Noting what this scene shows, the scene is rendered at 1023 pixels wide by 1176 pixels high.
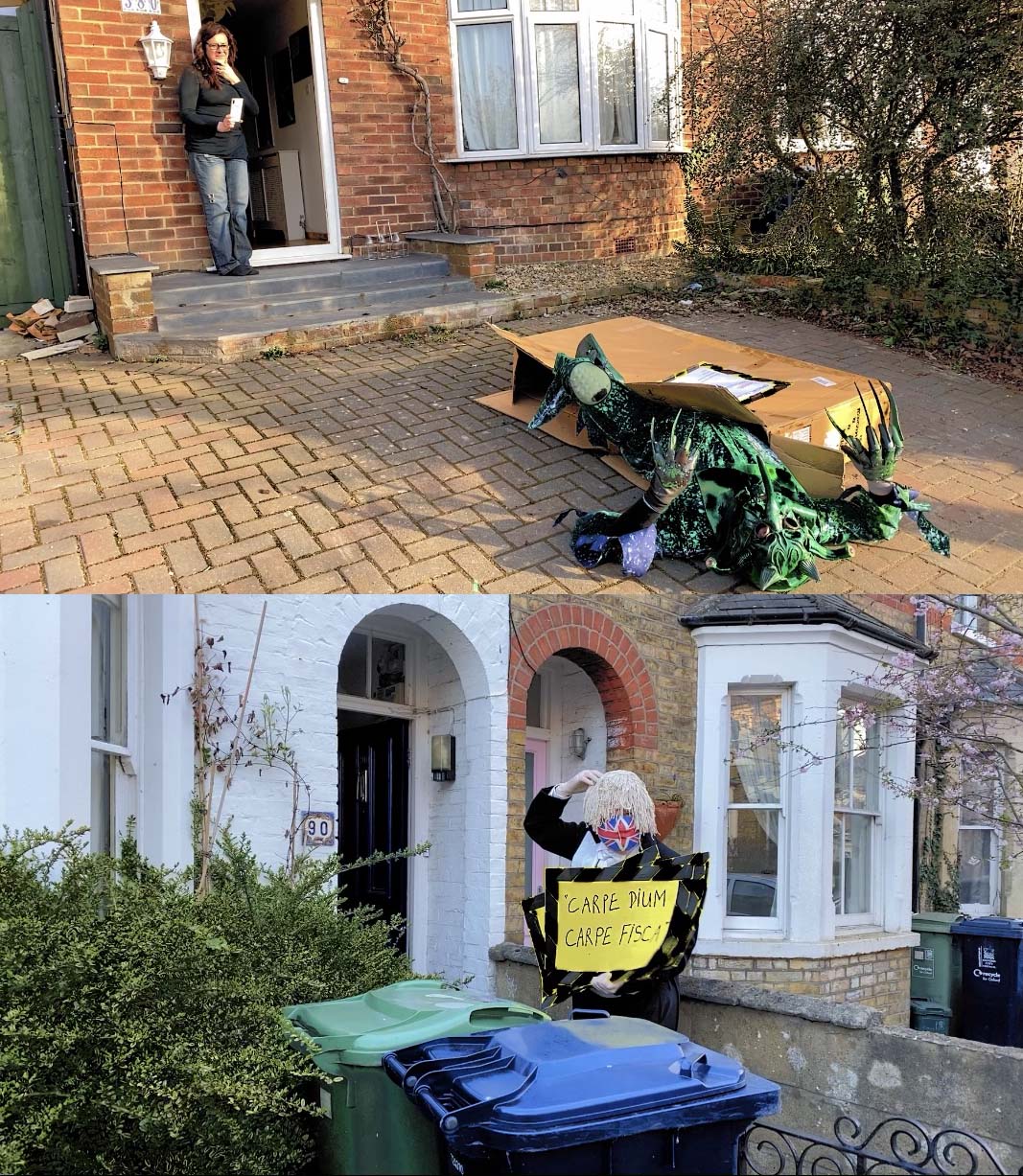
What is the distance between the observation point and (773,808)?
7.25m

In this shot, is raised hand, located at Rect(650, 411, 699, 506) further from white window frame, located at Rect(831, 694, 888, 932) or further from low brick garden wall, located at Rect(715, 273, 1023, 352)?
low brick garden wall, located at Rect(715, 273, 1023, 352)

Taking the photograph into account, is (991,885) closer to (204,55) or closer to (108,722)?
(108,722)

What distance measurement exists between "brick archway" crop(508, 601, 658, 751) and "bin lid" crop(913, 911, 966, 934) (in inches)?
123

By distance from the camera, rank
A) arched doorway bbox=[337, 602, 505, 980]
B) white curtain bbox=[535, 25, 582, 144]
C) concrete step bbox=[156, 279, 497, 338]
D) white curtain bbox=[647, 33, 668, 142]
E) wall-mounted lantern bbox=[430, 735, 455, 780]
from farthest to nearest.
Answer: white curtain bbox=[647, 33, 668, 142] → white curtain bbox=[535, 25, 582, 144] → concrete step bbox=[156, 279, 497, 338] → wall-mounted lantern bbox=[430, 735, 455, 780] → arched doorway bbox=[337, 602, 505, 980]

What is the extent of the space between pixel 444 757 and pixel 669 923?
9.71 feet

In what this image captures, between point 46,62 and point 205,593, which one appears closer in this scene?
point 205,593

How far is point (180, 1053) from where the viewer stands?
2.49 metres

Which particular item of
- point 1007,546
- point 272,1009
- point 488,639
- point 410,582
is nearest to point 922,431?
point 1007,546

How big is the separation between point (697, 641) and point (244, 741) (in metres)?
3.60

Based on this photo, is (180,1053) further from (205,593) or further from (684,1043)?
(205,593)

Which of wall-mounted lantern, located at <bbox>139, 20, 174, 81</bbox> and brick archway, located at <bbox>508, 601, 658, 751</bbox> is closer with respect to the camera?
brick archway, located at <bbox>508, 601, 658, 751</bbox>

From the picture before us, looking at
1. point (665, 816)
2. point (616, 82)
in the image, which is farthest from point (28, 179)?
point (665, 816)

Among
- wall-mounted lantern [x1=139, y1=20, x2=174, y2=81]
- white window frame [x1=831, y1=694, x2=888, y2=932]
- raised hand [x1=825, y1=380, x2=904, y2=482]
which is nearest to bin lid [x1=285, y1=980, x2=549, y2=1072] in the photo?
raised hand [x1=825, y1=380, x2=904, y2=482]

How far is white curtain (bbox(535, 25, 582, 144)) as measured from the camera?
34.0ft
